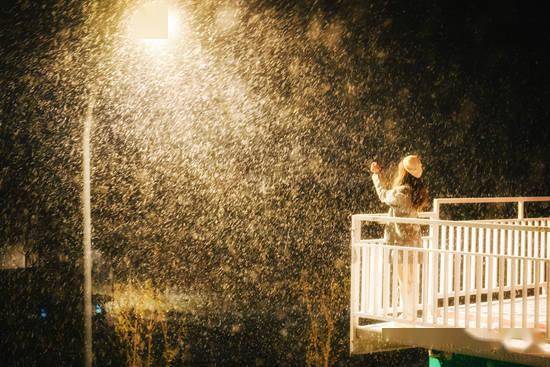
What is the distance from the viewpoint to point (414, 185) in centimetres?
740

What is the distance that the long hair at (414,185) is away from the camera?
7.33 m

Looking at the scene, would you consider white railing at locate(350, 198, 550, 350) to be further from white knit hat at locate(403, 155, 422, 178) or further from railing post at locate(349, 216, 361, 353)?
white knit hat at locate(403, 155, 422, 178)

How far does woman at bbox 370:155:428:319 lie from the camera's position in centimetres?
732

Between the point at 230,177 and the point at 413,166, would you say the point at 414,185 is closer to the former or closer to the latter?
the point at 413,166

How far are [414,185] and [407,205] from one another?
0.79ft

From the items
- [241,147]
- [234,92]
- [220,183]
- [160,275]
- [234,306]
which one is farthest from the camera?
[234,92]

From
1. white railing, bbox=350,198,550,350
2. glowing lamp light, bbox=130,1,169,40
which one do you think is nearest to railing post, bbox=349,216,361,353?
white railing, bbox=350,198,550,350

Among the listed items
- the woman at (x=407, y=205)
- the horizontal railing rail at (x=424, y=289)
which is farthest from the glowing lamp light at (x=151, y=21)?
the horizontal railing rail at (x=424, y=289)

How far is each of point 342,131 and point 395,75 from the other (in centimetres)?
471

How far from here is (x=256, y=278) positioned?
30.2m

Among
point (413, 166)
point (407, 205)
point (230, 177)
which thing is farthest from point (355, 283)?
point (230, 177)

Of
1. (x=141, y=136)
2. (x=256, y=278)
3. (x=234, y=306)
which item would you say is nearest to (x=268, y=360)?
(x=234, y=306)

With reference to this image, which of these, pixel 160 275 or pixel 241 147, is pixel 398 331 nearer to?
pixel 160 275

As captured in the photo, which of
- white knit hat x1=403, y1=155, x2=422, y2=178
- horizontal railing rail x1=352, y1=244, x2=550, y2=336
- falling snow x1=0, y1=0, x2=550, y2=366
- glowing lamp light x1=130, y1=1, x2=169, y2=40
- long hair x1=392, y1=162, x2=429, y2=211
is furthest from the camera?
falling snow x1=0, y1=0, x2=550, y2=366
